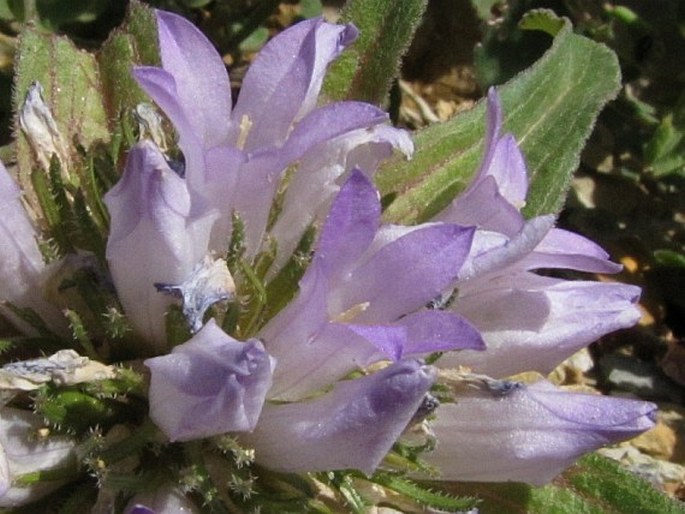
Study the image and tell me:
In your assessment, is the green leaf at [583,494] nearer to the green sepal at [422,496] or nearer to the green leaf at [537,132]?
the green sepal at [422,496]

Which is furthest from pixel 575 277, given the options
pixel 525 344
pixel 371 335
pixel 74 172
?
pixel 371 335

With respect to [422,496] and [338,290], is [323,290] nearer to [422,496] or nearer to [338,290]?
[338,290]

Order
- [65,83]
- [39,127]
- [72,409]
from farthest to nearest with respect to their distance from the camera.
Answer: [65,83], [39,127], [72,409]

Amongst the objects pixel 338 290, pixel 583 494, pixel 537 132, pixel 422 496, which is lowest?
pixel 583 494

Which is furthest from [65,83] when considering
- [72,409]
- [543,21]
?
[543,21]

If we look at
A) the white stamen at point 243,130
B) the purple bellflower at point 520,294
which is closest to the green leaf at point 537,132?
the purple bellflower at point 520,294

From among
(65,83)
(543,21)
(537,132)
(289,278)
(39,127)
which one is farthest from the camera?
(543,21)
